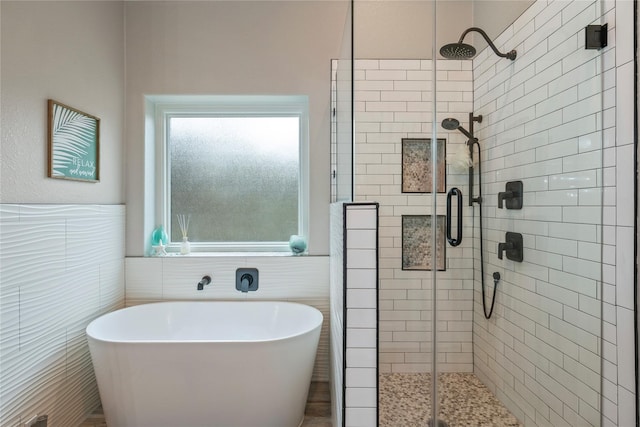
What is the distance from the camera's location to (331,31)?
2.37m

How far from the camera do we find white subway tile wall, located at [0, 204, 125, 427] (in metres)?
1.48

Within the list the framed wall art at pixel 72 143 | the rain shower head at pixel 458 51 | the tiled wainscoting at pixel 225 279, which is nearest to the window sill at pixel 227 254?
the tiled wainscoting at pixel 225 279

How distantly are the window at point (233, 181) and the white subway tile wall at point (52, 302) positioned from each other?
22.9 inches

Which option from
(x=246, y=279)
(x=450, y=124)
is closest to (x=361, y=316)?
(x=450, y=124)

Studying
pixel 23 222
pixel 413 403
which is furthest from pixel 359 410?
pixel 23 222

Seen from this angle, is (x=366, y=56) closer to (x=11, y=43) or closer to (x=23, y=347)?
(x=11, y=43)

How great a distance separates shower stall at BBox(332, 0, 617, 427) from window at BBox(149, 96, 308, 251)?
113cm

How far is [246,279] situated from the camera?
2.34 meters

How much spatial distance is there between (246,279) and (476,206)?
5.20ft

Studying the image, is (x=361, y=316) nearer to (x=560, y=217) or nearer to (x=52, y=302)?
(x=560, y=217)

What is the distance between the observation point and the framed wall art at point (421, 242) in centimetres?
151

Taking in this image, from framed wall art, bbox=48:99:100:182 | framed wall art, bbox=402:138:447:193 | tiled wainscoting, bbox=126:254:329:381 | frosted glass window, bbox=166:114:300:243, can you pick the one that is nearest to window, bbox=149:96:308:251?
frosted glass window, bbox=166:114:300:243

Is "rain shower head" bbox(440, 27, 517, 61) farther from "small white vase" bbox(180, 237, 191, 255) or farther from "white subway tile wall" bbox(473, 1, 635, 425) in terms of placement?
→ "small white vase" bbox(180, 237, 191, 255)

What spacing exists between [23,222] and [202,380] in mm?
1154
